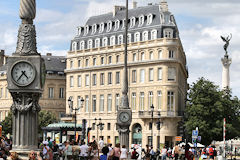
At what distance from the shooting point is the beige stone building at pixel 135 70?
327 feet

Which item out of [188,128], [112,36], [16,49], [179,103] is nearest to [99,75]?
[112,36]

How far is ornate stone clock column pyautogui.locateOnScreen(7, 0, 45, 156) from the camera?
61.1 ft

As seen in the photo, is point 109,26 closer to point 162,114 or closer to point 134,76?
point 134,76

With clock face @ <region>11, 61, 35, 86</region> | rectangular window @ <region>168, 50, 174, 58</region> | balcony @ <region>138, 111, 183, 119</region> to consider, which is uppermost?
rectangular window @ <region>168, 50, 174, 58</region>

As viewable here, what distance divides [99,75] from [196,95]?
102 ft

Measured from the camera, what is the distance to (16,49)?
1917cm

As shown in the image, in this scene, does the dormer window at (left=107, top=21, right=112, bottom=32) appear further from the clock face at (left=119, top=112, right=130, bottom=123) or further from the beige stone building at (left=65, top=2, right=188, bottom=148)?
the clock face at (left=119, top=112, right=130, bottom=123)

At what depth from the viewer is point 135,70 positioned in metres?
105

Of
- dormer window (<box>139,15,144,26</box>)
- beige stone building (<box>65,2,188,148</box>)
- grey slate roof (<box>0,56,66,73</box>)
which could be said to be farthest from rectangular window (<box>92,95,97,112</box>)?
grey slate roof (<box>0,56,66,73</box>)

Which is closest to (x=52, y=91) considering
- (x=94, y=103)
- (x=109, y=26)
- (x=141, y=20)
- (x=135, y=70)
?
(x=94, y=103)

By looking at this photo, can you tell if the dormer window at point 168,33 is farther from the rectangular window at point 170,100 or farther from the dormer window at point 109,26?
the dormer window at point 109,26

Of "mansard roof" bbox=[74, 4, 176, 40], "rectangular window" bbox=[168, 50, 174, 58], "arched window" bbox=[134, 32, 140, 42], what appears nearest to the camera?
"rectangular window" bbox=[168, 50, 174, 58]

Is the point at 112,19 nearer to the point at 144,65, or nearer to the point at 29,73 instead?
the point at 144,65

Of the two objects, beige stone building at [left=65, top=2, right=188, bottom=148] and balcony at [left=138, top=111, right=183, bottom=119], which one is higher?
beige stone building at [left=65, top=2, right=188, bottom=148]
